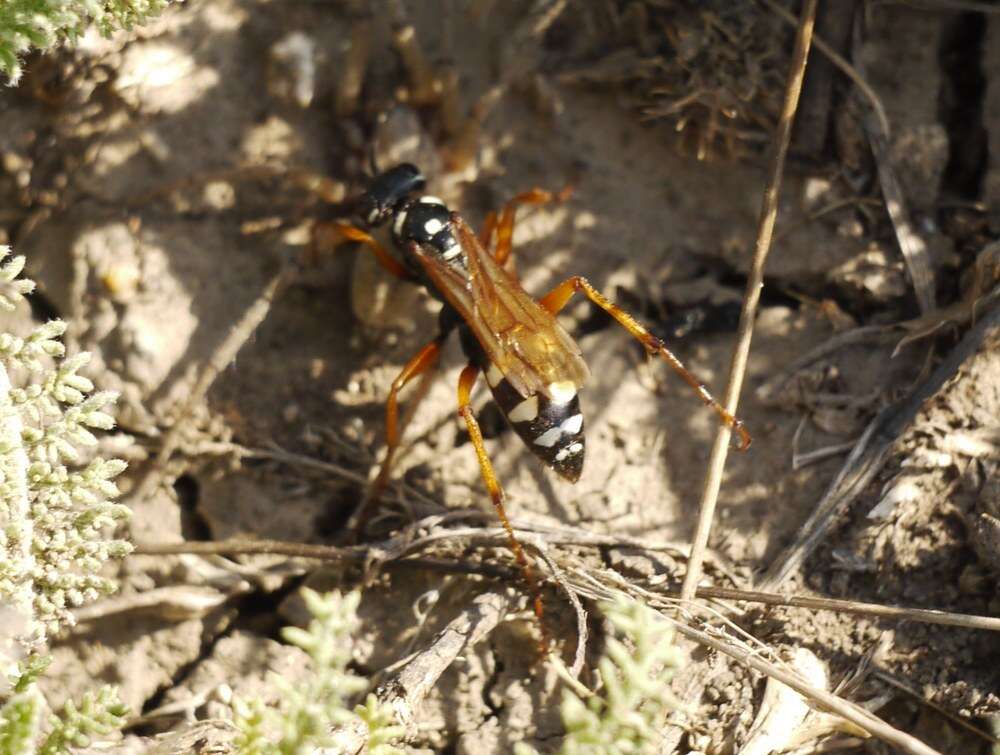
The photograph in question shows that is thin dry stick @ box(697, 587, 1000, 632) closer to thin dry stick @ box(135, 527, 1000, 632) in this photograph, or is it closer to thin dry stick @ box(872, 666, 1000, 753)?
thin dry stick @ box(135, 527, 1000, 632)

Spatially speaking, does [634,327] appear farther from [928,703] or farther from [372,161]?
[928,703]

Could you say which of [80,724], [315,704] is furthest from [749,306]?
[80,724]

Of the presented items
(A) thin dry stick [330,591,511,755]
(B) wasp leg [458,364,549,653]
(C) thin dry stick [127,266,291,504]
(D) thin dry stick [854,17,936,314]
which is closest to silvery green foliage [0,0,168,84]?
(C) thin dry stick [127,266,291,504]

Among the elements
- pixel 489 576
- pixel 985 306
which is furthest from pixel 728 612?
pixel 985 306

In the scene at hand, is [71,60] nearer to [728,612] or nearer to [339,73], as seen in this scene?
[339,73]

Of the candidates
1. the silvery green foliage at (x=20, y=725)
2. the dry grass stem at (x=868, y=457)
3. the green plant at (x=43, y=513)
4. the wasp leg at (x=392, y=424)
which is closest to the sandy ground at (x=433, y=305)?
the dry grass stem at (x=868, y=457)
